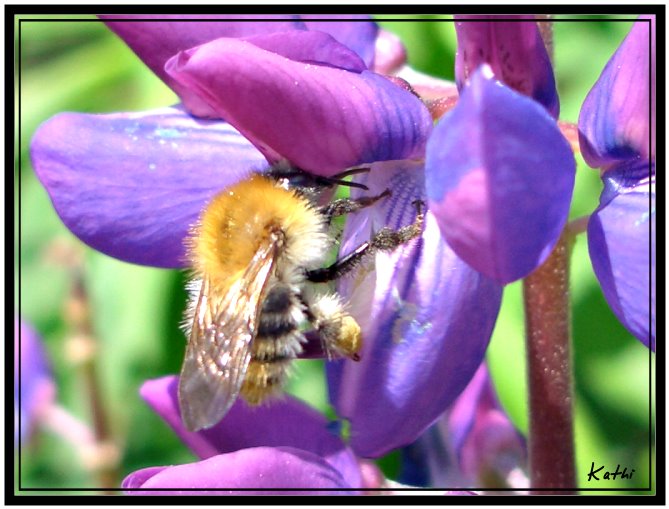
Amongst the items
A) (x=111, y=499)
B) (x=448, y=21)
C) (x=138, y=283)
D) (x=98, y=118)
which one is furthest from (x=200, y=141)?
(x=138, y=283)

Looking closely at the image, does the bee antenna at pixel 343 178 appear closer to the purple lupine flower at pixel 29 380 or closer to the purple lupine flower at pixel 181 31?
the purple lupine flower at pixel 181 31

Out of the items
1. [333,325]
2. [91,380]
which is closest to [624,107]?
[333,325]

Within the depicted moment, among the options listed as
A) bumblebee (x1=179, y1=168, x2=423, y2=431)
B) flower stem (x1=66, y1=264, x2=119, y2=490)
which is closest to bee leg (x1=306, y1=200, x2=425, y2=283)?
bumblebee (x1=179, y1=168, x2=423, y2=431)

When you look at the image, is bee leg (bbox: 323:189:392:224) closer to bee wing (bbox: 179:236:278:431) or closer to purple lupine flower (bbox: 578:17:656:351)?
bee wing (bbox: 179:236:278:431)

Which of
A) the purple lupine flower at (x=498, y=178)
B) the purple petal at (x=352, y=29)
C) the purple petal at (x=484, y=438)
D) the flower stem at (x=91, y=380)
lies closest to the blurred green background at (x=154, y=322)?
the flower stem at (x=91, y=380)

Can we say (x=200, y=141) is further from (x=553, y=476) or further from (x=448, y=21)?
(x=448, y=21)

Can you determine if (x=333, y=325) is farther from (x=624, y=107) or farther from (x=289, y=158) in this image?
(x=624, y=107)
